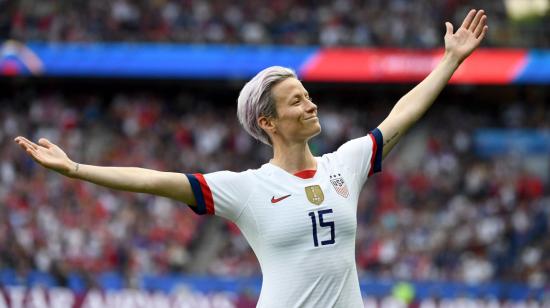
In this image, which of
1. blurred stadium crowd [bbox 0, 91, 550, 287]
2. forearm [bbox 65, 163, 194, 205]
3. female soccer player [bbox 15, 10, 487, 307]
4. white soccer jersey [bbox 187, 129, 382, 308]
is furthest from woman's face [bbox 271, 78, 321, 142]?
blurred stadium crowd [bbox 0, 91, 550, 287]

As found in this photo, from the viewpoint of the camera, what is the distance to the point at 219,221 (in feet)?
68.0

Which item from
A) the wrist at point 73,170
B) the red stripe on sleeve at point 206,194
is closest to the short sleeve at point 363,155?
the red stripe on sleeve at point 206,194

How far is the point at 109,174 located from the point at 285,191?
750 millimetres

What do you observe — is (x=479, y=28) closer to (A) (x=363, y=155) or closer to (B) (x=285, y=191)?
(A) (x=363, y=155)

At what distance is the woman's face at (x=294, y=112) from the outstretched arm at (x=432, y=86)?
1.47ft

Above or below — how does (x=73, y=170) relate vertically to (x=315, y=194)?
above

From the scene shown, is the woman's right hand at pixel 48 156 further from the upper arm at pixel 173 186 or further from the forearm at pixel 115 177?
the upper arm at pixel 173 186

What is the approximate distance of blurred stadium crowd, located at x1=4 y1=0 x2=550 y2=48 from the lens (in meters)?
22.2

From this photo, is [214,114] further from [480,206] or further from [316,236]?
[316,236]

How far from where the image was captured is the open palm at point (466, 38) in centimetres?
508

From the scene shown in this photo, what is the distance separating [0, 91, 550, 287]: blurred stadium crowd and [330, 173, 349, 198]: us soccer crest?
1307 centimetres

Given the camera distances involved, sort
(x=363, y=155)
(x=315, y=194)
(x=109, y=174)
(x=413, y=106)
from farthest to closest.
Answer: (x=413, y=106) < (x=363, y=155) < (x=315, y=194) < (x=109, y=174)

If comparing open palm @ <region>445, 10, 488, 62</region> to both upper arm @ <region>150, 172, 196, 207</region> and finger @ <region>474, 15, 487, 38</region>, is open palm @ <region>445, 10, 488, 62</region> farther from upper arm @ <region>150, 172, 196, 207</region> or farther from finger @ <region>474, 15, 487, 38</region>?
upper arm @ <region>150, 172, 196, 207</region>

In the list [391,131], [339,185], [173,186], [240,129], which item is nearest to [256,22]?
[240,129]
